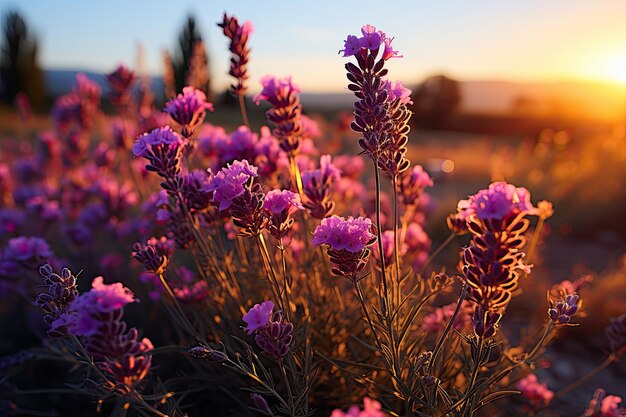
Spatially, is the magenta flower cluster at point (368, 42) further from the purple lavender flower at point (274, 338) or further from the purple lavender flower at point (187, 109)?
the purple lavender flower at point (274, 338)

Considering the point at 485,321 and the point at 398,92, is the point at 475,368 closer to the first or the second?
the point at 485,321

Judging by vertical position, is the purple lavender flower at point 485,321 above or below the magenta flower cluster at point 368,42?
below

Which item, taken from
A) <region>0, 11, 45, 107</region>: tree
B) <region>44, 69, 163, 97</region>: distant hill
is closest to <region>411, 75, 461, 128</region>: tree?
<region>44, 69, 163, 97</region>: distant hill

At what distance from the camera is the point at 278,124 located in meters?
2.32

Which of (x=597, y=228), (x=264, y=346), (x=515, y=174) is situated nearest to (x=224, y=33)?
(x=264, y=346)

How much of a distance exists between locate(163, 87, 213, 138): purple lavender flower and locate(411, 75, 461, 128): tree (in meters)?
22.8

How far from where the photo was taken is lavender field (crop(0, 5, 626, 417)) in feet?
5.50

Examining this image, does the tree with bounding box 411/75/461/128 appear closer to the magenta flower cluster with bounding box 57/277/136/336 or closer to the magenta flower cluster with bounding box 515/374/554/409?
the magenta flower cluster with bounding box 515/374/554/409

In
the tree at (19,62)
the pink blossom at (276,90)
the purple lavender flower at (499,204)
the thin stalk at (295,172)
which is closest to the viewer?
the purple lavender flower at (499,204)

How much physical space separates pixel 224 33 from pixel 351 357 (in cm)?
155

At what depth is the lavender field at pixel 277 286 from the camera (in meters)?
1.68

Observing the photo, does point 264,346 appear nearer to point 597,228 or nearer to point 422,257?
point 422,257

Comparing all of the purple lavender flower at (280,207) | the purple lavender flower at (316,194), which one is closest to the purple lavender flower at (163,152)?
the purple lavender flower at (280,207)

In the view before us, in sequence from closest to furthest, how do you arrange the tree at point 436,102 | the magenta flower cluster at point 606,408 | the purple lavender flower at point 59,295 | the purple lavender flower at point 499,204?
the purple lavender flower at point 499,204
the purple lavender flower at point 59,295
the magenta flower cluster at point 606,408
the tree at point 436,102
